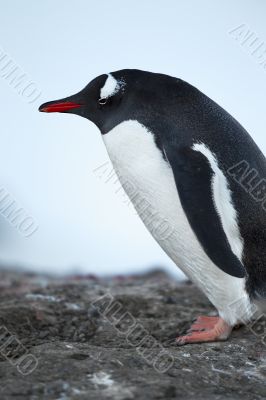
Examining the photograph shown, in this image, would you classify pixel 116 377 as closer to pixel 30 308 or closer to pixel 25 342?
pixel 25 342

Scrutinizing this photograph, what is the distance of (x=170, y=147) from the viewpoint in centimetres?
294

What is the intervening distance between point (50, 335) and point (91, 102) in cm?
132

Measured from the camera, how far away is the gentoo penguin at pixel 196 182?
2842 millimetres

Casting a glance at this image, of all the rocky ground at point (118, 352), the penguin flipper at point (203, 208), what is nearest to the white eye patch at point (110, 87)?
the penguin flipper at point (203, 208)

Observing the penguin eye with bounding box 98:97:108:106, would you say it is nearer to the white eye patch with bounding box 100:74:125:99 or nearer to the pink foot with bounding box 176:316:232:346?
the white eye patch with bounding box 100:74:125:99

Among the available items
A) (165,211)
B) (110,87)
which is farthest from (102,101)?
(165,211)

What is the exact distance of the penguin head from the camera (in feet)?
10.3

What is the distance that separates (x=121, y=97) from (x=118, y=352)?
1355mm

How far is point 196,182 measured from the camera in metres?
2.82

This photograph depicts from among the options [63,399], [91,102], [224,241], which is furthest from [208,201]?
[63,399]

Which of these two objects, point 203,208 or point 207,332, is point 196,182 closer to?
point 203,208

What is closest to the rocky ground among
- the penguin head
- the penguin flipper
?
the penguin flipper

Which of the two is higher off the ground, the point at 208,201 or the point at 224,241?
the point at 208,201

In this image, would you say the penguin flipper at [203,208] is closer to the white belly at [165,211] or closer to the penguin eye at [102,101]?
the white belly at [165,211]
